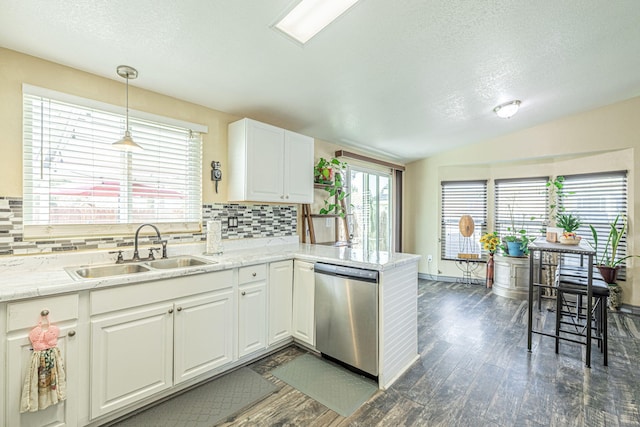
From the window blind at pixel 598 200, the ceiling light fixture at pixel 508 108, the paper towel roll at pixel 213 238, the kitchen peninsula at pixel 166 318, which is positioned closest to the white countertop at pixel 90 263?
the kitchen peninsula at pixel 166 318

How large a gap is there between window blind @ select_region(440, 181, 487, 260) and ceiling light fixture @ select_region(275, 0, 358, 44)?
4290mm

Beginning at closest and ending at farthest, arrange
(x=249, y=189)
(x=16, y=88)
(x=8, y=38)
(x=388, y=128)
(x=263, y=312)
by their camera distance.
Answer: (x=8, y=38)
(x=16, y=88)
(x=263, y=312)
(x=249, y=189)
(x=388, y=128)

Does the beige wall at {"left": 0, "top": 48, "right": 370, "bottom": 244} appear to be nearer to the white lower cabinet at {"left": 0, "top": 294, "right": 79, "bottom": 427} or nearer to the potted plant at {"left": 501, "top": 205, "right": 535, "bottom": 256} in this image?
the white lower cabinet at {"left": 0, "top": 294, "right": 79, "bottom": 427}

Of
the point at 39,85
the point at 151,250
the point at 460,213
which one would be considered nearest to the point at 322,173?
the point at 151,250

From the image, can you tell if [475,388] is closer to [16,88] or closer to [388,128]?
[388,128]

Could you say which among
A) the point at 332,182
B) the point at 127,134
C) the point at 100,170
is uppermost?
the point at 127,134

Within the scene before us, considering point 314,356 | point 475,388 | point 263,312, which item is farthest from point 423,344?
point 263,312

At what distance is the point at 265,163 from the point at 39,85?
1.69 m

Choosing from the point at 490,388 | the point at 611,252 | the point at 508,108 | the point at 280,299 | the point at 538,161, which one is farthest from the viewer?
the point at 538,161

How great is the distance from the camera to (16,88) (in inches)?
73.9

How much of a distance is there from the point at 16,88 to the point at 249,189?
1.68 m

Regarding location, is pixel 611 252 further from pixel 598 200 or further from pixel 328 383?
pixel 328 383

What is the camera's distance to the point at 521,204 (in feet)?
16.0

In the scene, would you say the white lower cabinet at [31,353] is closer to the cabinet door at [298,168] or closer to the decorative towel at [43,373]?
the decorative towel at [43,373]
